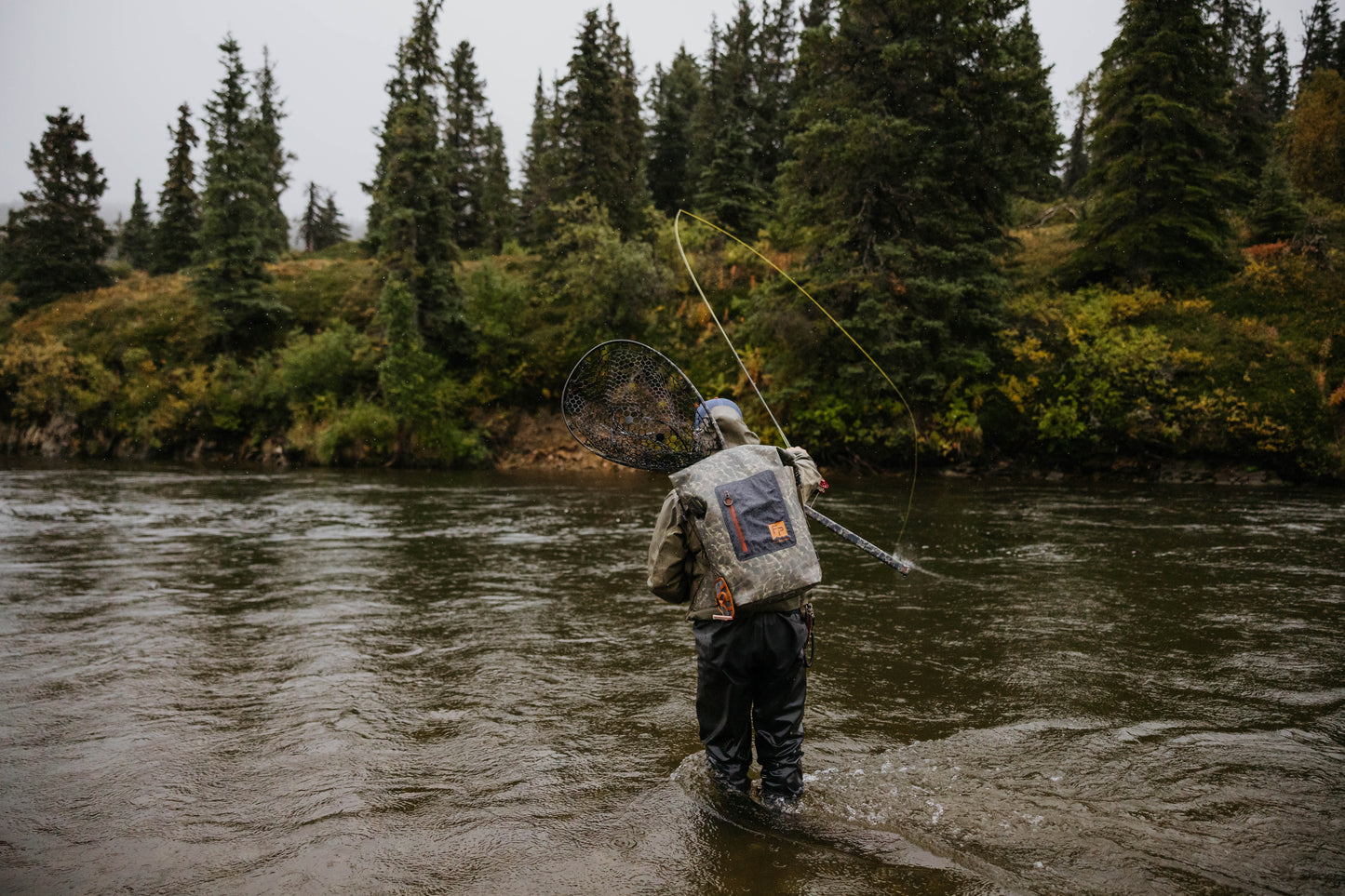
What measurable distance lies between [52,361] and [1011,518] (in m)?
39.7

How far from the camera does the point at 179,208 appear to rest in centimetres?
5088

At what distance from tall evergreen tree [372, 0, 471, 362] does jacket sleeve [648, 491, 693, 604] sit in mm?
28548

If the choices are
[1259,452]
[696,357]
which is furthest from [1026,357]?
[696,357]

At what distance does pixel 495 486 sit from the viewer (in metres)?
21.9

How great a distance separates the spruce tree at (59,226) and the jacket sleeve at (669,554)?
53497 millimetres

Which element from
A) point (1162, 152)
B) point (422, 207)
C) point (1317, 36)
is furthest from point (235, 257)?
point (1317, 36)

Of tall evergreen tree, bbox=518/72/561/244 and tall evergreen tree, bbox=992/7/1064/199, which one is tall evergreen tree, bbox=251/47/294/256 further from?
tall evergreen tree, bbox=992/7/1064/199

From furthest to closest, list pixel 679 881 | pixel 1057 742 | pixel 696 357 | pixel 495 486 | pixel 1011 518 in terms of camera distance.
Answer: pixel 696 357 → pixel 495 486 → pixel 1011 518 → pixel 1057 742 → pixel 679 881

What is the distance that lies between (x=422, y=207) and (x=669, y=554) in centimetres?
3090

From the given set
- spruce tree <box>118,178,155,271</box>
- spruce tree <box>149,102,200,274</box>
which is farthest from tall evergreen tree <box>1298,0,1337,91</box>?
spruce tree <box>118,178,155,271</box>

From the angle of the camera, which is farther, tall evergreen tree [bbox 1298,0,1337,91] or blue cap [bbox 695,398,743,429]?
tall evergreen tree [bbox 1298,0,1337,91]

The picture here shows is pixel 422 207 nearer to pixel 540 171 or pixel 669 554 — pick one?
pixel 540 171

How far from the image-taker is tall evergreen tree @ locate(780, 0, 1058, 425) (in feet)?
69.1

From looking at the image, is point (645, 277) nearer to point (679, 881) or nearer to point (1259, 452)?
point (1259, 452)
